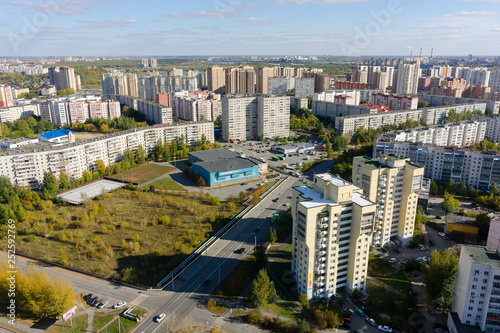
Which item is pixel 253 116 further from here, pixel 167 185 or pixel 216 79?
pixel 216 79

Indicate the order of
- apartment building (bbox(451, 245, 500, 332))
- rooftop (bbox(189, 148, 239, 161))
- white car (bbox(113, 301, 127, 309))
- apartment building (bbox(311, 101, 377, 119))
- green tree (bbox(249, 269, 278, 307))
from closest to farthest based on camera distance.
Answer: apartment building (bbox(451, 245, 500, 332)) → green tree (bbox(249, 269, 278, 307)) → white car (bbox(113, 301, 127, 309)) → rooftop (bbox(189, 148, 239, 161)) → apartment building (bbox(311, 101, 377, 119))

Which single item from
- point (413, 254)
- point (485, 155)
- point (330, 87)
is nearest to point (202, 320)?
point (413, 254)

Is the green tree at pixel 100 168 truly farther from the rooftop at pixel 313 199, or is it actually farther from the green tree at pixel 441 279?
the green tree at pixel 441 279

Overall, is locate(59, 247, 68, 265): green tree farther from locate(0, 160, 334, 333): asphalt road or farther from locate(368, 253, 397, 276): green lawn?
locate(368, 253, 397, 276): green lawn

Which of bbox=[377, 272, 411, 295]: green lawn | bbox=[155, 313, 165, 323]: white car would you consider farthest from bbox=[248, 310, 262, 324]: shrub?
bbox=[377, 272, 411, 295]: green lawn

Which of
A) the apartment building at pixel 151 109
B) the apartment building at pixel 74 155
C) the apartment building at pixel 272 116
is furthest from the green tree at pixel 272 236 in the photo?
the apartment building at pixel 151 109

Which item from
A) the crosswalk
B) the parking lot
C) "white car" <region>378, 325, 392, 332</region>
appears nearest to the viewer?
"white car" <region>378, 325, 392, 332</region>
